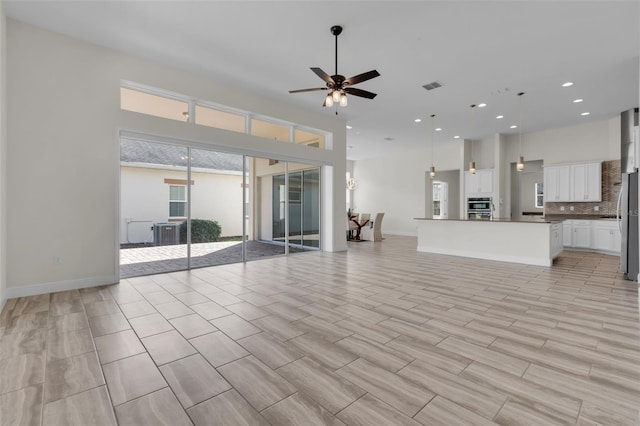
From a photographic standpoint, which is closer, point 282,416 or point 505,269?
point 282,416

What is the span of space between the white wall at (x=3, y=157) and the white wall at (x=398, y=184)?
36.8ft

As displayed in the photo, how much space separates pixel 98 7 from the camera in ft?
11.7

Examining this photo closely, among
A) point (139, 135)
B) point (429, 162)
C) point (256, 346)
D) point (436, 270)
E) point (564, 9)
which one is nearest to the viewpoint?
point (256, 346)

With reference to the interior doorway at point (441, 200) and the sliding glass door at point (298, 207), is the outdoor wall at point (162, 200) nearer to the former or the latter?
the sliding glass door at point (298, 207)

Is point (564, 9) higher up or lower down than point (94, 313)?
higher up

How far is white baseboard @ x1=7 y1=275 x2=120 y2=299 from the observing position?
3803 millimetres

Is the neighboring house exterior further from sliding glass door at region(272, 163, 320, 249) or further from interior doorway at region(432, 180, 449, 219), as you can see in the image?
interior doorway at region(432, 180, 449, 219)

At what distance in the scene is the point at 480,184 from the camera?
10.1 m

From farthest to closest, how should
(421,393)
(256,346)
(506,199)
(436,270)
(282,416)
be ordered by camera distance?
(506,199) → (436,270) → (256,346) → (421,393) → (282,416)

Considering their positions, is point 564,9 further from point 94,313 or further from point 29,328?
point 29,328

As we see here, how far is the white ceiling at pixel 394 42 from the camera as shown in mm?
3572

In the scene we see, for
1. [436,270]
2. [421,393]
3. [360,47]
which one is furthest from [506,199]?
[421,393]

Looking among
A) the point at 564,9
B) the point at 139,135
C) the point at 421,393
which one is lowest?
the point at 421,393

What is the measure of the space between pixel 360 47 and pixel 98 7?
3.46 meters
